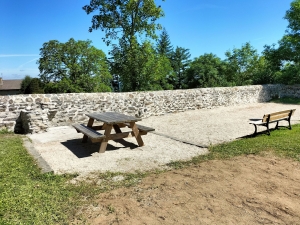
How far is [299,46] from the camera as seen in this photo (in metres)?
18.1

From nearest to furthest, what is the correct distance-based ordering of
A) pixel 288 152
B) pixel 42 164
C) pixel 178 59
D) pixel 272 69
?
pixel 42 164 → pixel 288 152 → pixel 272 69 → pixel 178 59

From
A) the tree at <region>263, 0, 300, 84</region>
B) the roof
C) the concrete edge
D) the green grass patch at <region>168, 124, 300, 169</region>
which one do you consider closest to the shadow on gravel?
the concrete edge

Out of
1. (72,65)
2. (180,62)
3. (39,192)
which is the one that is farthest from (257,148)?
(180,62)

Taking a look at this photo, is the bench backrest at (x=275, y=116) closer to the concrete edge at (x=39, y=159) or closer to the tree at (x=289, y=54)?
the concrete edge at (x=39, y=159)

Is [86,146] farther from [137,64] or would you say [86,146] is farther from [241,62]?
[241,62]

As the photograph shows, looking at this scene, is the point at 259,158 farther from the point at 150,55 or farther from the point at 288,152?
the point at 150,55

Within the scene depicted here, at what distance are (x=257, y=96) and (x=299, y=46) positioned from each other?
6.11 meters

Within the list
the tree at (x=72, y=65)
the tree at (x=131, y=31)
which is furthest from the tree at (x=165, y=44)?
the tree at (x=131, y=31)

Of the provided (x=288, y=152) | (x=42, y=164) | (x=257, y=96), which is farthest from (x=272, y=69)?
(x=42, y=164)

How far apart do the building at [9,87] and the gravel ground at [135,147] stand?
146 feet

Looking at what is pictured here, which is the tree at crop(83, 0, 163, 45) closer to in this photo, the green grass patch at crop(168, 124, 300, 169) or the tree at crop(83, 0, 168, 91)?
the tree at crop(83, 0, 168, 91)

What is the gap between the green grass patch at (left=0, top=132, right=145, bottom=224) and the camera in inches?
103

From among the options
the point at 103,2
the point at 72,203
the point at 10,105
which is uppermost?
the point at 103,2

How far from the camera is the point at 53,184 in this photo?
353 cm
